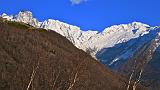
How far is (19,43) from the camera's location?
16162cm

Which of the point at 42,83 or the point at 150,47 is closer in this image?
the point at 150,47

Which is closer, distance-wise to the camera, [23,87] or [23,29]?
[23,87]

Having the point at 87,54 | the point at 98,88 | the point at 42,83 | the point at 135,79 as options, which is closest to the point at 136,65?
the point at 135,79

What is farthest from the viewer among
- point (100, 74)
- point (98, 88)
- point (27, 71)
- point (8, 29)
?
point (100, 74)

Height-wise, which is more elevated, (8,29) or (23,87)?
(8,29)

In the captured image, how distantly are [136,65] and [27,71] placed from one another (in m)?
67.7

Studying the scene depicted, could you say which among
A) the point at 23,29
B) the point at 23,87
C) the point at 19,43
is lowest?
the point at 23,87

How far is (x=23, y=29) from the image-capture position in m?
199

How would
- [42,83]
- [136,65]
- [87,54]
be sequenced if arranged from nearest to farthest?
[87,54] < [136,65] < [42,83]

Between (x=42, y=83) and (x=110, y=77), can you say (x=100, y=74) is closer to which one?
(x=110, y=77)

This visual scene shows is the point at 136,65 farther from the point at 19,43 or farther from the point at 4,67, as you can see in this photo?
the point at 19,43

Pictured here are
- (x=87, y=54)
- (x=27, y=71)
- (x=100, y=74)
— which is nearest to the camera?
(x=87, y=54)

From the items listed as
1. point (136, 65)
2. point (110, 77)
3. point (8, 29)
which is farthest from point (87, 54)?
point (110, 77)

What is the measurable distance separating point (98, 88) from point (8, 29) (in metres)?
43.4
